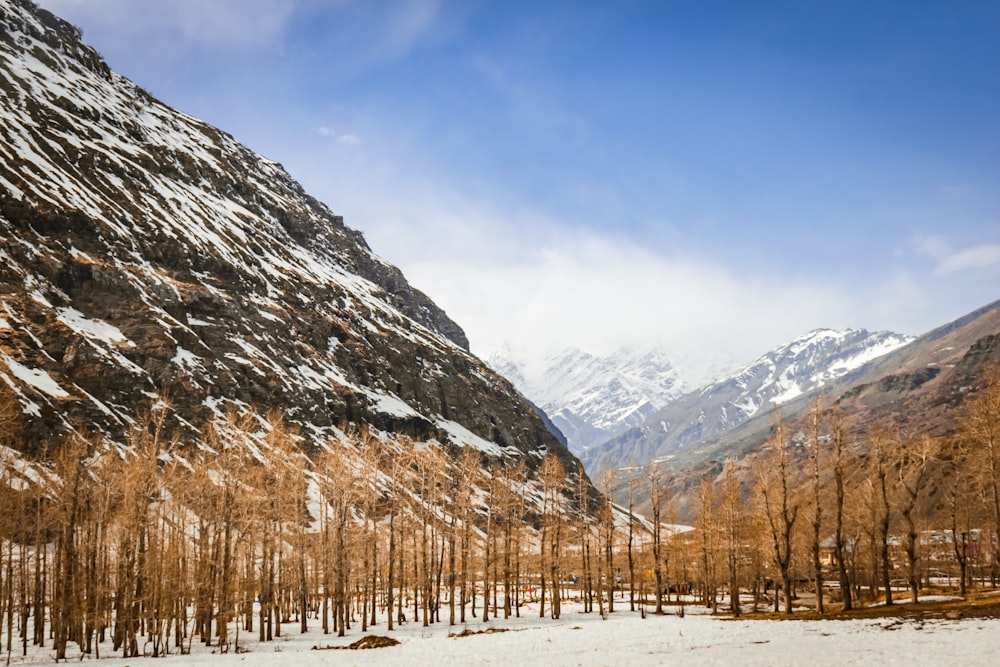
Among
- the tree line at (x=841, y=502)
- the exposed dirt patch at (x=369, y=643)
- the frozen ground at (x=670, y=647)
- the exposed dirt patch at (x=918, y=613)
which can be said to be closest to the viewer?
the frozen ground at (x=670, y=647)

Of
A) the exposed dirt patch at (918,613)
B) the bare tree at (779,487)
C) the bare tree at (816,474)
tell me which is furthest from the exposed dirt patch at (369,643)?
the bare tree at (816,474)

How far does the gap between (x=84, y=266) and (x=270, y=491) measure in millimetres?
131692

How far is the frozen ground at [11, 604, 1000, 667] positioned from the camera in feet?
85.5

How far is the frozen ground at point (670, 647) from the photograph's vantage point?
26062mm

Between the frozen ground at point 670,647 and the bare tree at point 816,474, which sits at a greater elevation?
the bare tree at point 816,474

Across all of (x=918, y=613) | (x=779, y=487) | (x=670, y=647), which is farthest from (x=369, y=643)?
(x=779, y=487)

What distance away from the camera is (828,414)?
1781 inches

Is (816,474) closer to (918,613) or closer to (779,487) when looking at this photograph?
(918,613)

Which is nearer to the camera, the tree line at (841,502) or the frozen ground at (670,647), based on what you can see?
the frozen ground at (670,647)

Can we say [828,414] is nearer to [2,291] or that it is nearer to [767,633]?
[767,633]

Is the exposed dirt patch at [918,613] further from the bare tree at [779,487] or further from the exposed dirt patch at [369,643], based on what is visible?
the exposed dirt patch at [369,643]

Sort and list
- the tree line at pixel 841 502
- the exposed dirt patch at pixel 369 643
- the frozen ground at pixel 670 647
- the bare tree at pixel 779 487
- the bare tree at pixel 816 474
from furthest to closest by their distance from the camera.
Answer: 1. the bare tree at pixel 779 487
2. the tree line at pixel 841 502
3. the exposed dirt patch at pixel 369 643
4. the bare tree at pixel 816 474
5. the frozen ground at pixel 670 647

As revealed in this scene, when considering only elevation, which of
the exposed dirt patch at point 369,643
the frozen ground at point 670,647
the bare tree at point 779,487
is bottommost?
the exposed dirt patch at point 369,643

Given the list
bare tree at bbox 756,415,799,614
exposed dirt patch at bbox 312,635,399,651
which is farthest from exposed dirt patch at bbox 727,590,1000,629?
exposed dirt patch at bbox 312,635,399,651
